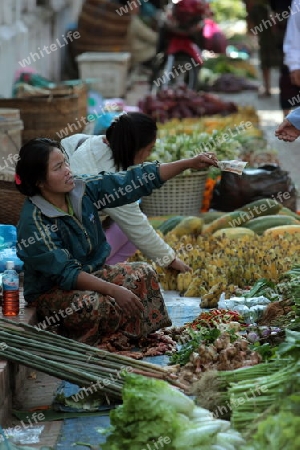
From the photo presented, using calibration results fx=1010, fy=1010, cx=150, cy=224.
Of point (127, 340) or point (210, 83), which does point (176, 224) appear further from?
point (210, 83)

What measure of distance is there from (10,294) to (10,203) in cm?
170

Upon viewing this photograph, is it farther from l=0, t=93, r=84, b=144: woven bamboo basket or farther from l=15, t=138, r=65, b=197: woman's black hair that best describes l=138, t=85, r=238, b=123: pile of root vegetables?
l=15, t=138, r=65, b=197: woman's black hair

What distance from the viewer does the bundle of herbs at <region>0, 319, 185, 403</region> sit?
442cm

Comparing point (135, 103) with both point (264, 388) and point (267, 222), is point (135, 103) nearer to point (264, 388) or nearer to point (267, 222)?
point (267, 222)

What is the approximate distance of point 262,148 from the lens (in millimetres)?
10305

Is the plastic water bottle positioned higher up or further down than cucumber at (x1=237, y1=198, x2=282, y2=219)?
higher up

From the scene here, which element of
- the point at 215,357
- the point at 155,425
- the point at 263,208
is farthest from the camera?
the point at 263,208

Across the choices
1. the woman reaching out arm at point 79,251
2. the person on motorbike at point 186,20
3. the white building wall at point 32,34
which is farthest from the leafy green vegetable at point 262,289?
the person on motorbike at point 186,20

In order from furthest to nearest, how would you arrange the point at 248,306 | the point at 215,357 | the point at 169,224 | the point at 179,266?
the point at 169,224, the point at 179,266, the point at 248,306, the point at 215,357

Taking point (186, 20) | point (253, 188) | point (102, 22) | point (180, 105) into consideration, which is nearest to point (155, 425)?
point (253, 188)

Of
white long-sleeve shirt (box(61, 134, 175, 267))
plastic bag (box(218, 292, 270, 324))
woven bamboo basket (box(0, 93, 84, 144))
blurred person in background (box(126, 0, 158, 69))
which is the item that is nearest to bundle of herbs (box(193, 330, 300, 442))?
plastic bag (box(218, 292, 270, 324))

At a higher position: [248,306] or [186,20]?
[186,20]

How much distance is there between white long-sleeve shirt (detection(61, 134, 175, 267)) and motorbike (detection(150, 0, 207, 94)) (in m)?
9.06

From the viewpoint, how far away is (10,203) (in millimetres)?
6840
